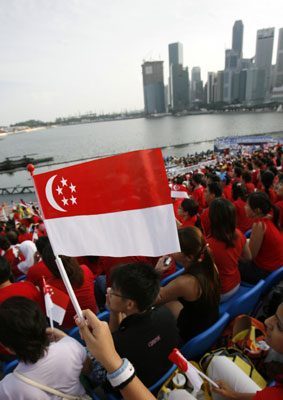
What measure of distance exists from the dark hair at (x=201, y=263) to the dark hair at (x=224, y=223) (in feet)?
1.87

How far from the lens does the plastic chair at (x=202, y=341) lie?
1.69m

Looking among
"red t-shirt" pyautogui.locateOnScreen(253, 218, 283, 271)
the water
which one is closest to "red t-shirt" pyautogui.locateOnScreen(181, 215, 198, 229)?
"red t-shirt" pyautogui.locateOnScreen(253, 218, 283, 271)

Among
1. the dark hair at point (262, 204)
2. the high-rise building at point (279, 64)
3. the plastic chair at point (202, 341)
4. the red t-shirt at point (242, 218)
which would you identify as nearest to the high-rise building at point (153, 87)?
the high-rise building at point (279, 64)

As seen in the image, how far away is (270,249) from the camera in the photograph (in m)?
2.72

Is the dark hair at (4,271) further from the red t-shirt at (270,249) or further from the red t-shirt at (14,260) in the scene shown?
the red t-shirt at (270,249)

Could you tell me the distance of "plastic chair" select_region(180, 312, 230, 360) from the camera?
1687 millimetres

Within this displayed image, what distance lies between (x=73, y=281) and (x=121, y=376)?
4.67ft

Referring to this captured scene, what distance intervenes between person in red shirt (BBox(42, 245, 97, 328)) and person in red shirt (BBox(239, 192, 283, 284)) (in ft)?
6.42

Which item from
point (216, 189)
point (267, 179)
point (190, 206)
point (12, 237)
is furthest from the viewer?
point (12, 237)

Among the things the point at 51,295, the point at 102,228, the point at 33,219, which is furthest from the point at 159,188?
the point at 33,219

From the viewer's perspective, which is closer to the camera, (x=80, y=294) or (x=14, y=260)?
(x=80, y=294)

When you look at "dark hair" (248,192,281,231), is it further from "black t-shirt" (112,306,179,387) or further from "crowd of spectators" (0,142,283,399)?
"black t-shirt" (112,306,179,387)

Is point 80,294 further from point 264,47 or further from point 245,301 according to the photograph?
point 264,47

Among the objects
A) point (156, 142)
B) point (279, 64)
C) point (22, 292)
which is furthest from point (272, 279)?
point (279, 64)
